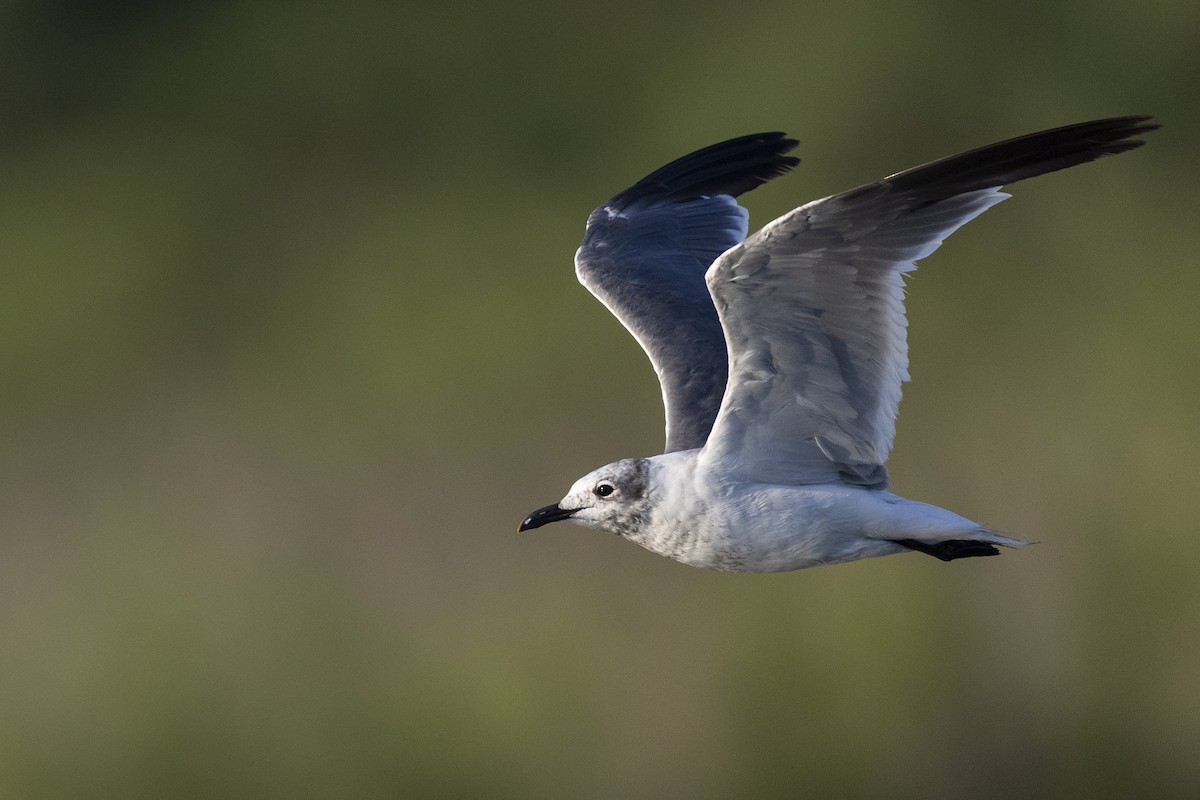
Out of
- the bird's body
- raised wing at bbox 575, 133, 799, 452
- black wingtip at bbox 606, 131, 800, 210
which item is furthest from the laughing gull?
black wingtip at bbox 606, 131, 800, 210

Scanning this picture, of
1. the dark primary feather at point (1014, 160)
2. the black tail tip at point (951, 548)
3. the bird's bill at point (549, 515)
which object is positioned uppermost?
the dark primary feather at point (1014, 160)

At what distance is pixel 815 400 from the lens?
19.0ft

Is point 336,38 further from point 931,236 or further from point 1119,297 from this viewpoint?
point 931,236

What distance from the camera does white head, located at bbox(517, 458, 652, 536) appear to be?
19.7 feet

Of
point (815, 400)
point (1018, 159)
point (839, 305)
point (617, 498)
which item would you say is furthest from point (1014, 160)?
point (617, 498)

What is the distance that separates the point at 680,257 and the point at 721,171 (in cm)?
62

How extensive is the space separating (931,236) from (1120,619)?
824cm

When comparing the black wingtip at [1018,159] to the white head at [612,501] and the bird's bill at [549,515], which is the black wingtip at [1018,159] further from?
the bird's bill at [549,515]

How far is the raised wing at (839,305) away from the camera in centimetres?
525

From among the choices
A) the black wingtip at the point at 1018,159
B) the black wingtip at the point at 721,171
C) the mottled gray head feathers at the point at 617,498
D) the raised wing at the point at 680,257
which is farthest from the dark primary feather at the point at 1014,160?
the black wingtip at the point at 721,171

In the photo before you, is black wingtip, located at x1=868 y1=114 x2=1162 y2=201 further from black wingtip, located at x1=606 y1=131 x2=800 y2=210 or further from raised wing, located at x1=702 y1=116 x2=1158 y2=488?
black wingtip, located at x1=606 y1=131 x2=800 y2=210

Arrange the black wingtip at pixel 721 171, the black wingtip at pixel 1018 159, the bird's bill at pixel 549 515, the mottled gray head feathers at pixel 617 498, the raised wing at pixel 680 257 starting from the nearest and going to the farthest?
the black wingtip at pixel 1018 159 → the mottled gray head feathers at pixel 617 498 → the bird's bill at pixel 549 515 → the raised wing at pixel 680 257 → the black wingtip at pixel 721 171

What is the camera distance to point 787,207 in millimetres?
15883

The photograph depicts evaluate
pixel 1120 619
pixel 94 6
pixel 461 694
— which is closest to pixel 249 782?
pixel 461 694
